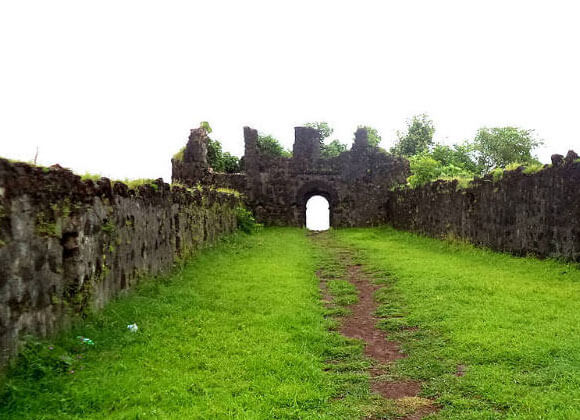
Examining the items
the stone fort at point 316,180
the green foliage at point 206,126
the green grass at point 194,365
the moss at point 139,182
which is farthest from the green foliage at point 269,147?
the green grass at point 194,365

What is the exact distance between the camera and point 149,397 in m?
5.37

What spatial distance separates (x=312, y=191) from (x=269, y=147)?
149 inches

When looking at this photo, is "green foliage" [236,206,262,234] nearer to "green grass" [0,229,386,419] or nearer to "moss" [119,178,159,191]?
"moss" [119,178,159,191]

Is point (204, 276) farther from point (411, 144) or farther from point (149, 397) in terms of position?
point (411, 144)

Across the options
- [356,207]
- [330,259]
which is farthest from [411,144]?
[330,259]

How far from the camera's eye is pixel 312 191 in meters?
31.5

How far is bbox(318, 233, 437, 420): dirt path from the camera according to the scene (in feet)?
17.7

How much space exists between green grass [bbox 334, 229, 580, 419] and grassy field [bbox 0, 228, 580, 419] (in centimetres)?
2

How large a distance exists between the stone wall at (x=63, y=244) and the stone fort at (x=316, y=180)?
19304 millimetres

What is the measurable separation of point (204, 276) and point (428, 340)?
241 inches

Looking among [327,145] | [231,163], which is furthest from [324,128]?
[231,163]

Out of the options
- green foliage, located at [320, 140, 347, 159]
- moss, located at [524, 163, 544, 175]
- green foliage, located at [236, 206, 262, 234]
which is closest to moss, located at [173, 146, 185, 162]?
green foliage, located at [236, 206, 262, 234]

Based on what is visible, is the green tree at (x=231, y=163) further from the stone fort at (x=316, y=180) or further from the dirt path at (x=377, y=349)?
the dirt path at (x=377, y=349)

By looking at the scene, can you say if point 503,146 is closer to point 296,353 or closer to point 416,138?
point 416,138
